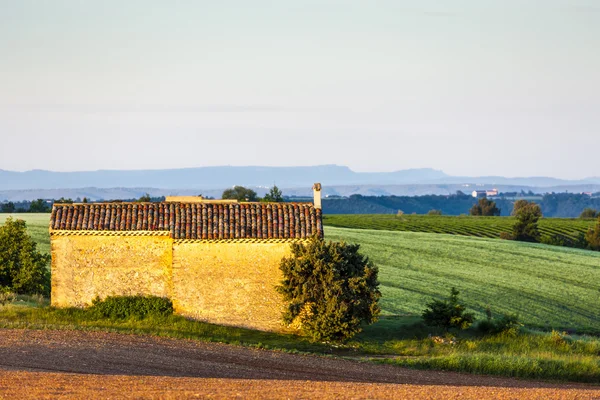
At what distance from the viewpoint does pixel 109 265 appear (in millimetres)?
30562

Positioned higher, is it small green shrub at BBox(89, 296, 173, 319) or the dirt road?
small green shrub at BBox(89, 296, 173, 319)

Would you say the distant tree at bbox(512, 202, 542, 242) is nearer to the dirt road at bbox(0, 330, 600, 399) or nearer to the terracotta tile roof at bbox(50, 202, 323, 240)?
the terracotta tile roof at bbox(50, 202, 323, 240)

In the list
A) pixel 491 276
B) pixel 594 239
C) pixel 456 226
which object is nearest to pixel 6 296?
pixel 491 276

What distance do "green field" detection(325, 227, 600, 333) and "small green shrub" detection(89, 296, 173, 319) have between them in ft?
34.3

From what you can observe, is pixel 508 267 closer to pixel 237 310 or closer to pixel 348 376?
pixel 237 310

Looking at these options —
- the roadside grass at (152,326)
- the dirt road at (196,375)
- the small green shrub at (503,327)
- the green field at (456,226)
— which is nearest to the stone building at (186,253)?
the roadside grass at (152,326)

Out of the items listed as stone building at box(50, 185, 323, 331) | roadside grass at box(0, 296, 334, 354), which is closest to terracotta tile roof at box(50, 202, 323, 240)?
stone building at box(50, 185, 323, 331)

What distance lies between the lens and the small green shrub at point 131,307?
99.2ft

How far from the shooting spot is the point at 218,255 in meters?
30.1

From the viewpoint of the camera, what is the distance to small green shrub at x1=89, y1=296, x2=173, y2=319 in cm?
3025

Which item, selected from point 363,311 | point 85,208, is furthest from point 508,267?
point 85,208

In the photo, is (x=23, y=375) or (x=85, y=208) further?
(x=85, y=208)

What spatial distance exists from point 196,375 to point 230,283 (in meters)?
8.77

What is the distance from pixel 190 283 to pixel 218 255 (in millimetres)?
1338
